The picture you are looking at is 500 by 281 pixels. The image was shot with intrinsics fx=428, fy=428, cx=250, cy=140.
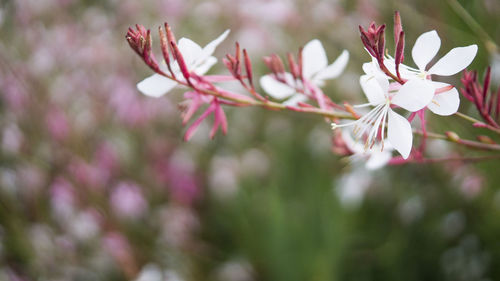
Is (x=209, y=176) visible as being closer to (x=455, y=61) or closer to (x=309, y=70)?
(x=309, y=70)

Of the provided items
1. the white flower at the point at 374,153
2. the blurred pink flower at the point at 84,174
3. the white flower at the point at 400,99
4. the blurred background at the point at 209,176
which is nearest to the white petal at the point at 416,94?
the white flower at the point at 400,99

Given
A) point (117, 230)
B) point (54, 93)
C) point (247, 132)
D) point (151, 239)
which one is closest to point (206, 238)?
point (151, 239)

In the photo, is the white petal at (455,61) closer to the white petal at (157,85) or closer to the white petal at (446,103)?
the white petal at (446,103)

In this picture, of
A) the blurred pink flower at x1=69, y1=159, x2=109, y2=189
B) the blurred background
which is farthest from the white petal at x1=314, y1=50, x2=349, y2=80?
the blurred pink flower at x1=69, y1=159, x2=109, y2=189

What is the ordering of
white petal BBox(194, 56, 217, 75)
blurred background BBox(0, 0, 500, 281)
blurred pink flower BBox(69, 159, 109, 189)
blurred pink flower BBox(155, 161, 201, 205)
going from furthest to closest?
blurred pink flower BBox(155, 161, 201, 205)
blurred pink flower BBox(69, 159, 109, 189)
blurred background BBox(0, 0, 500, 281)
white petal BBox(194, 56, 217, 75)

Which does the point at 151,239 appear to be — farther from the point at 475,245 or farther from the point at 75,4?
the point at 75,4

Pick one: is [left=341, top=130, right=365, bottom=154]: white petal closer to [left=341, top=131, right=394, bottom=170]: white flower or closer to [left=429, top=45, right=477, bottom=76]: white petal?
[left=341, top=131, right=394, bottom=170]: white flower

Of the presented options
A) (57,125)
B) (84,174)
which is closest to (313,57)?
(84,174)
